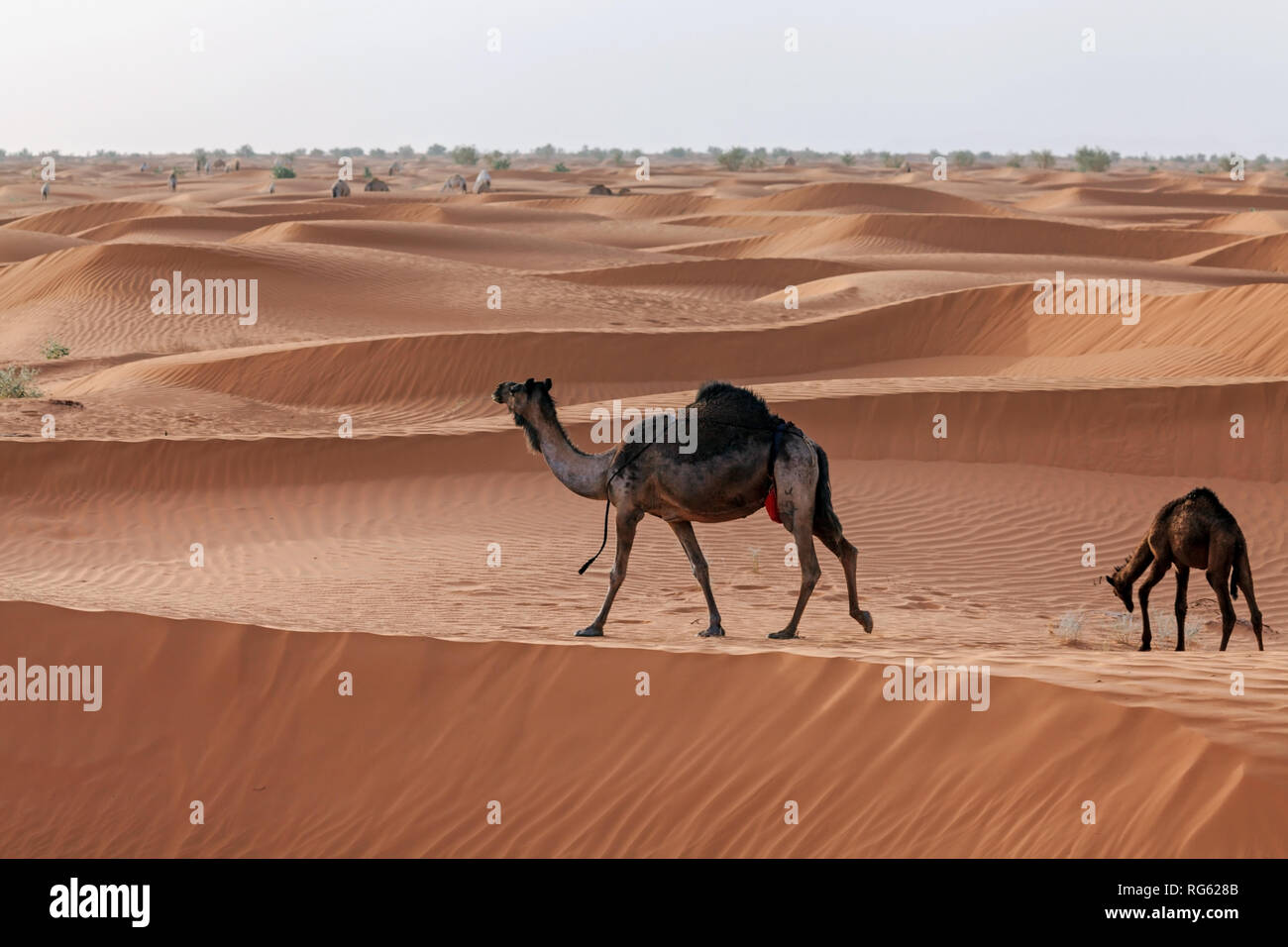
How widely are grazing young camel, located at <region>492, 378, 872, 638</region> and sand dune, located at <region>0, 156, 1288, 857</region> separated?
0.71 meters

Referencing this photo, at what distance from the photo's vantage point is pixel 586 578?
13922 mm

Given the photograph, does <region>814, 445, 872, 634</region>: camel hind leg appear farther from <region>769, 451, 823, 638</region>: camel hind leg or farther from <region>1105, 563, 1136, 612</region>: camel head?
<region>1105, 563, 1136, 612</region>: camel head

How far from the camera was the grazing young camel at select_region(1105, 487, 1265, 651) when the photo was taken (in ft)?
36.2

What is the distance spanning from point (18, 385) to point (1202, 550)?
55.8 feet

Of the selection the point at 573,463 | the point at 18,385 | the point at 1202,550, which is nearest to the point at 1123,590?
the point at 1202,550

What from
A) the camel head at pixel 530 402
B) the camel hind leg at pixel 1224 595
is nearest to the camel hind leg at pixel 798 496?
the camel head at pixel 530 402

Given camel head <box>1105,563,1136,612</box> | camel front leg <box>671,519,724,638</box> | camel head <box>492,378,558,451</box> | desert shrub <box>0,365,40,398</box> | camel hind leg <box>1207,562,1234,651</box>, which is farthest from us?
desert shrub <box>0,365,40,398</box>

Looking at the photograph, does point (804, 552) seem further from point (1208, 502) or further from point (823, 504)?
point (1208, 502)

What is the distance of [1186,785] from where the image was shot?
20.7ft

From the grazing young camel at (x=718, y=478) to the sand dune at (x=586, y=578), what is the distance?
71 centimetres

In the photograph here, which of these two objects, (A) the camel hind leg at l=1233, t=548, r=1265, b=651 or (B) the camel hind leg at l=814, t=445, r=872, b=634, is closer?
(B) the camel hind leg at l=814, t=445, r=872, b=634

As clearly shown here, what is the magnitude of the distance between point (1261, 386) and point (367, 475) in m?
10.4

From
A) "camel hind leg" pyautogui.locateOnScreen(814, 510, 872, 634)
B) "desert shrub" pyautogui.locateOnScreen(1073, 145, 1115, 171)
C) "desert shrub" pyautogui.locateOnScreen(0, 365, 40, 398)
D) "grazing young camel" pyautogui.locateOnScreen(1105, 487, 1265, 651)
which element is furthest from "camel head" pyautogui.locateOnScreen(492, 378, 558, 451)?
"desert shrub" pyautogui.locateOnScreen(1073, 145, 1115, 171)
